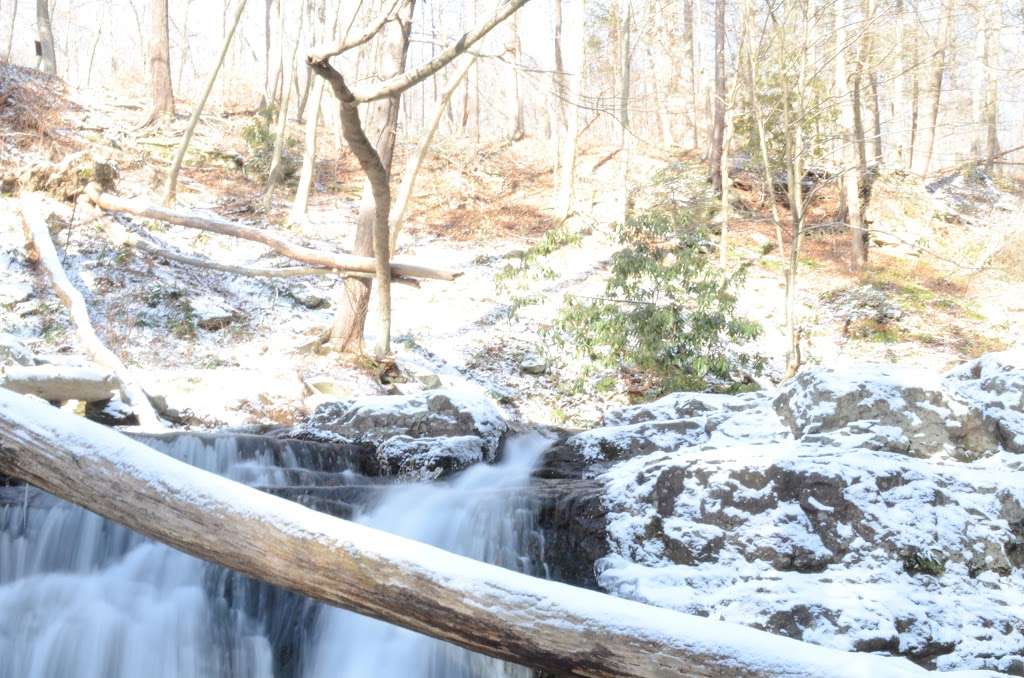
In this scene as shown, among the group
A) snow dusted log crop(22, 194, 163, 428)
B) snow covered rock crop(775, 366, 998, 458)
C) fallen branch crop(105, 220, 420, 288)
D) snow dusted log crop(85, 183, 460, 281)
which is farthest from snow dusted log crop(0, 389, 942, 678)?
fallen branch crop(105, 220, 420, 288)

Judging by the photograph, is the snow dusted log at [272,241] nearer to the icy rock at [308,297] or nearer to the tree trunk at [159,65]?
the icy rock at [308,297]

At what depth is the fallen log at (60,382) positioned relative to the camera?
592 cm

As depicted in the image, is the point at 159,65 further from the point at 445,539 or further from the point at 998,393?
the point at 998,393

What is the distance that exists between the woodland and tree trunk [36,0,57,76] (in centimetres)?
188

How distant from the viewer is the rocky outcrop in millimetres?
3496

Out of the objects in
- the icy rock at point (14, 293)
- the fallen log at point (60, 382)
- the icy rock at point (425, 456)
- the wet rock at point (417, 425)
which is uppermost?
the icy rock at point (14, 293)

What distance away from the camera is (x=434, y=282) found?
14.3 meters

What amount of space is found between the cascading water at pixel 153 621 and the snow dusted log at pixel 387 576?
4.11ft

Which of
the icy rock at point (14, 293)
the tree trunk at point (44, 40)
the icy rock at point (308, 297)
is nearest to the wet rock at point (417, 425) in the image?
the icy rock at point (14, 293)

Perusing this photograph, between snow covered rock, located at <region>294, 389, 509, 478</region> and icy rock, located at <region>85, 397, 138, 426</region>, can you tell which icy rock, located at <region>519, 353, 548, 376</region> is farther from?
icy rock, located at <region>85, 397, 138, 426</region>

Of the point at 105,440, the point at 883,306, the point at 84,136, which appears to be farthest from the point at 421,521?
the point at 84,136

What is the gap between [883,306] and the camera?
44.9ft

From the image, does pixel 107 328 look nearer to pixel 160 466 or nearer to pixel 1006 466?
pixel 160 466

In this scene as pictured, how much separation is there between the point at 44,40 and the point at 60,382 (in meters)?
17.3
